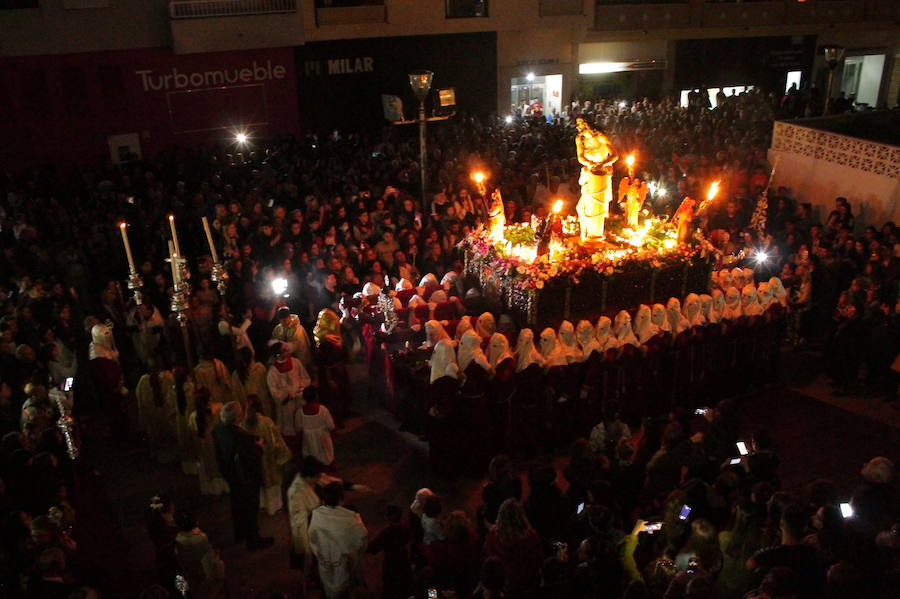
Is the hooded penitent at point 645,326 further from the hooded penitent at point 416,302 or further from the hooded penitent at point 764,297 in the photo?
the hooded penitent at point 416,302

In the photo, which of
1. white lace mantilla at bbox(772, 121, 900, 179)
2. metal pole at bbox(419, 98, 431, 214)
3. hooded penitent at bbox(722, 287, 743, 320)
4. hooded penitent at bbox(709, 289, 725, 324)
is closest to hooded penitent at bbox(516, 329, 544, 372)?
hooded penitent at bbox(709, 289, 725, 324)

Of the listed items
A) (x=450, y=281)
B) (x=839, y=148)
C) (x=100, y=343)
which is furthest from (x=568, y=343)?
(x=839, y=148)

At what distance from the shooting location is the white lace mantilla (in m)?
15.1

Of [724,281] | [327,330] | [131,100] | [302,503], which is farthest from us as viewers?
[131,100]

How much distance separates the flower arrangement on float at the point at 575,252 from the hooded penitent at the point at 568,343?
108 cm

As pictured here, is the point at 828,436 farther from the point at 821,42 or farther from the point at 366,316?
the point at 821,42

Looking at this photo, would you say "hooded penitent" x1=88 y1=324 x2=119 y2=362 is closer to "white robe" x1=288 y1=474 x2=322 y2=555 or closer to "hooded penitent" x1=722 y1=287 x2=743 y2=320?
"white robe" x1=288 y1=474 x2=322 y2=555

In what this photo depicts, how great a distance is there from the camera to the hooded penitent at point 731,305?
33.6 feet

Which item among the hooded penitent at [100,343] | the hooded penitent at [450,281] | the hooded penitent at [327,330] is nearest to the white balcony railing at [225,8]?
the hooded penitent at [450,281]

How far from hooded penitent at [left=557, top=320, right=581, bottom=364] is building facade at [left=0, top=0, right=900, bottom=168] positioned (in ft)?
46.4

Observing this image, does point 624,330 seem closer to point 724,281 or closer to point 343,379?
point 724,281

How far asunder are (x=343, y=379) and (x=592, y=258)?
3.69 meters

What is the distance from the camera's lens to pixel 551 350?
30.0ft

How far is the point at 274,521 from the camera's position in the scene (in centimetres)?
826
